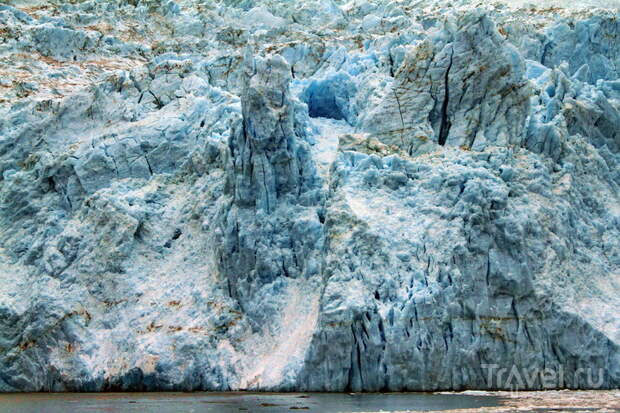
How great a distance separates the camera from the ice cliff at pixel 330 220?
27953 mm

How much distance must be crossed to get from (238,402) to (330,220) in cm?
720

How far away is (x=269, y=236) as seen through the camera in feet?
102

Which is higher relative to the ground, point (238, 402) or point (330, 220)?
point (330, 220)

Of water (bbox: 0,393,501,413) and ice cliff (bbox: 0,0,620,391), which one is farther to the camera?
ice cliff (bbox: 0,0,620,391)

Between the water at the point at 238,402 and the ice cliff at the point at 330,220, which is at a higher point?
the ice cliff at the point at 330,220

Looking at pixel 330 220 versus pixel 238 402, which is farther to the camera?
pixel 330 220

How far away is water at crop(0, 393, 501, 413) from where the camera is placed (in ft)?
73.6

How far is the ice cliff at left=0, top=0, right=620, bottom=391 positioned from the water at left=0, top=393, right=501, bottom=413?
1.33 metres

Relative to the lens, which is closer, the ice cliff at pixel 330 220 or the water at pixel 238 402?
the water at pixel 238 402

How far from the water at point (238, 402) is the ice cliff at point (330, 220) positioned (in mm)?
1334

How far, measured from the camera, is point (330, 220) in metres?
29.6

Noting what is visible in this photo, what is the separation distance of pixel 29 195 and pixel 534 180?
58.9ft

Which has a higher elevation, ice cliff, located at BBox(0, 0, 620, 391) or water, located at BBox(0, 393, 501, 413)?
ice cliff, located at BBox(0, 0, 620, 391)

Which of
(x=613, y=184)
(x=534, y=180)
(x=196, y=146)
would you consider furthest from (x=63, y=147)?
(x=613, y=184)
